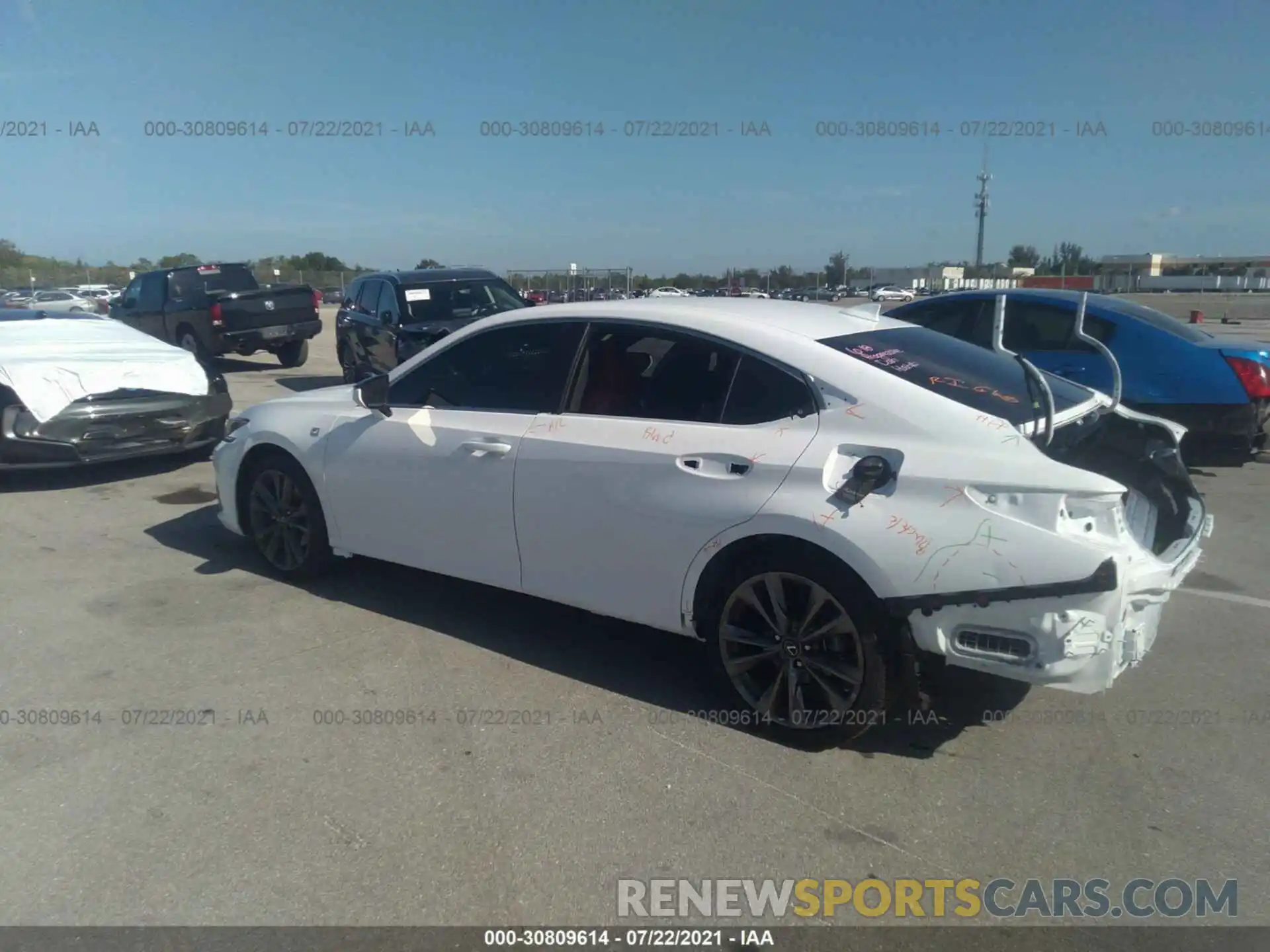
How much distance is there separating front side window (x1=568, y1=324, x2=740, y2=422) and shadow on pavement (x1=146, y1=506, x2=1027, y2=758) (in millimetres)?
1027

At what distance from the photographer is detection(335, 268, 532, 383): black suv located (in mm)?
10633

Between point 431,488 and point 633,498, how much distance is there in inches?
47.5

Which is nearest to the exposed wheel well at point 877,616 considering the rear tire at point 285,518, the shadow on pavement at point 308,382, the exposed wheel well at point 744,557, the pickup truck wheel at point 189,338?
the exposed wheel well at point 744,557

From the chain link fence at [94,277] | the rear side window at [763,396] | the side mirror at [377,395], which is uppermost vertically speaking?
the chain link fence at [94,277]

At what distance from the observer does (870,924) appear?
8.96ft

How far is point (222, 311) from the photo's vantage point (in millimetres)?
14938

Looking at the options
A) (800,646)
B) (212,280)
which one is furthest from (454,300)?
(800,646)

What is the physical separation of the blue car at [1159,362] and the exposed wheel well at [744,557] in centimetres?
456

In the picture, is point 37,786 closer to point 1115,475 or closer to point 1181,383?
point 1115,475

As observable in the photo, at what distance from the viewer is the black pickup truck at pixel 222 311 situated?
15039 millimetres

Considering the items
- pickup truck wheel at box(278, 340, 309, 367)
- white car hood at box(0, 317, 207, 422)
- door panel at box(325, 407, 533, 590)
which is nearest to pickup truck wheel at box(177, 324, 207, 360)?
pickup truck wheel at box(278, 340, 309, 367)

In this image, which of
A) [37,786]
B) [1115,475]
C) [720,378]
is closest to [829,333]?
[720,378]

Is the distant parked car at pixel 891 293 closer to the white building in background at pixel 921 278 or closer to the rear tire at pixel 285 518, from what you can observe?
the white building in background at pixel 921 278

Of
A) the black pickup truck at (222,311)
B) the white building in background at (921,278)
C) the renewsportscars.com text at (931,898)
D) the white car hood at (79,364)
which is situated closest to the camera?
the renewsportscars.com text at (931,898)
